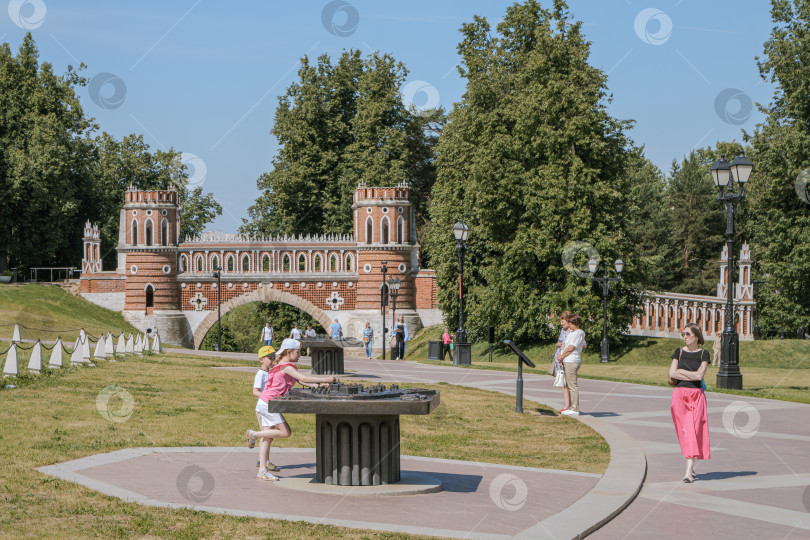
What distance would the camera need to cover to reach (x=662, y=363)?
3556cm

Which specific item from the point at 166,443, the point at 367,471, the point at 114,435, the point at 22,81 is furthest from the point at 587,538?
the point at 22,81

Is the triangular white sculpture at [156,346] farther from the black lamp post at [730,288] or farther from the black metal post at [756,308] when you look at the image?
the black metal post at [756,308]

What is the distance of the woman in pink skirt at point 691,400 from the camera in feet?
34.0

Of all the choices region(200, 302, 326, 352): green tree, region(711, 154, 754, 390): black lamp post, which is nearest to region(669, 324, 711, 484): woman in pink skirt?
region(711, 154, 754, 390): black lamp post

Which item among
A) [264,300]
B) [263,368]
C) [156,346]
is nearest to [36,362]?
[263,368]

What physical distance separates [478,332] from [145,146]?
4021 cm

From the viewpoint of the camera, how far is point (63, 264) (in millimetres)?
65250

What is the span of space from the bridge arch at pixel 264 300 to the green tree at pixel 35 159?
12142 mm

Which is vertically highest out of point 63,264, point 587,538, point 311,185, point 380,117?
point 380,117

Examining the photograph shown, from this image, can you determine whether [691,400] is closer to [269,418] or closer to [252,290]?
[269,418]

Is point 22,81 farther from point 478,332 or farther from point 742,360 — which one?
point 742,360

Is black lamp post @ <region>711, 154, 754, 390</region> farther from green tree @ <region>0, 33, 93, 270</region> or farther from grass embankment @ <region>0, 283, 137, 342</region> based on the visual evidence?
green tree @ <region>0, 33, 93, 270</region>

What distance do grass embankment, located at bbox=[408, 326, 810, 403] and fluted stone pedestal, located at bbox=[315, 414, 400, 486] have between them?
43.9 ft

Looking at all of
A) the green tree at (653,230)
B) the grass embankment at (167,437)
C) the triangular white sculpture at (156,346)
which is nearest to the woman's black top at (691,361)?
the grass embankment at (167,437)
